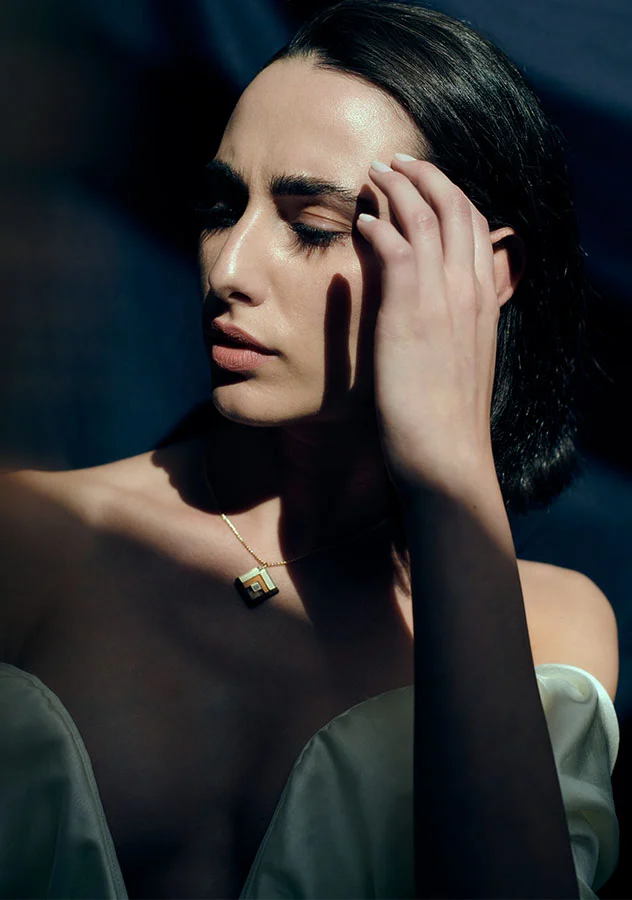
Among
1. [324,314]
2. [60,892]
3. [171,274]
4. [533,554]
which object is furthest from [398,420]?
[171,274]

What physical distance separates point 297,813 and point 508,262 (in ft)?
3.23

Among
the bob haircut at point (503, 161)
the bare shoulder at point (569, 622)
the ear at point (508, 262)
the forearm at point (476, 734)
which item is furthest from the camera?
the bare shoulder at point (569, 622)

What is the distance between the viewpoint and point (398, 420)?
1.32 m

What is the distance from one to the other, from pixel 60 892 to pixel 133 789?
0.17 m

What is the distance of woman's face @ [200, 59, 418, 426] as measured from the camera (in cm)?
137

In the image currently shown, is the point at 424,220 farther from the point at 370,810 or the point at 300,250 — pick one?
the point at 370,810

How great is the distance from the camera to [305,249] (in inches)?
54.3

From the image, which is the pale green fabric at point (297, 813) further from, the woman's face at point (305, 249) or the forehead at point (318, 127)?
the forehead at point (318, 127)

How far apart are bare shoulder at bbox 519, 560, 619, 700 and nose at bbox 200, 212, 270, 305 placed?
827 millimetres

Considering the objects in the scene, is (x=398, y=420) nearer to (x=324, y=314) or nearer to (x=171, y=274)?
(x=324, y=314)

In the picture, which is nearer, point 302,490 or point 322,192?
point 322,192

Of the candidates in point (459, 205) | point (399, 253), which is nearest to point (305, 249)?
point (399, 253)

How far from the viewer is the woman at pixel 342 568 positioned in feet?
3.99

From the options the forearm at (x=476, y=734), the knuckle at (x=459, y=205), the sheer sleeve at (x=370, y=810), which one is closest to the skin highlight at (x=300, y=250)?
the knuckle at (x=459, y=205)
